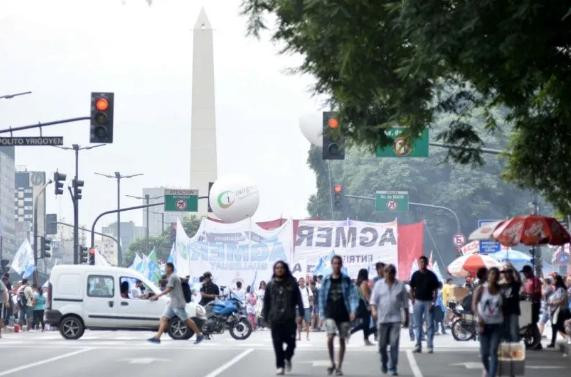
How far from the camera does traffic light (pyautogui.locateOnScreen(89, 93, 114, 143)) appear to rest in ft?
120

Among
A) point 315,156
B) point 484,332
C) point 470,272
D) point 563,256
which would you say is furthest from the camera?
point 315,156

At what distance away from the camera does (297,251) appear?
55.5 m

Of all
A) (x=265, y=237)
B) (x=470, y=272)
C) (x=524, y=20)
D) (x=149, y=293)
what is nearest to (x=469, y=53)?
(x=524, y=20)

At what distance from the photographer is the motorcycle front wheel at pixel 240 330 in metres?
39.7

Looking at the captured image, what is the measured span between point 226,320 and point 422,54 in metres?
21.7

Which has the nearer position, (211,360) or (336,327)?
(336,327)

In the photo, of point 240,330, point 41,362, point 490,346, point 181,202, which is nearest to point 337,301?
point 490,346

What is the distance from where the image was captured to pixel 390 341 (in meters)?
23.7

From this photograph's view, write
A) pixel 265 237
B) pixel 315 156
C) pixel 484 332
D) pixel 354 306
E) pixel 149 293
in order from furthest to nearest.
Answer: pixel 315 156 < pixel 265 237 < pixel 149 293 < pixel 354 306 < pixel 484 332

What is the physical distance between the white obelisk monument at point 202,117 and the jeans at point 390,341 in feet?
324

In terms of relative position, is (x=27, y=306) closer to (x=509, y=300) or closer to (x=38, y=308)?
(x=38, y=308)

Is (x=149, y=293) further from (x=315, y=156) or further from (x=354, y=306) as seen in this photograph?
(x=315, y=156)

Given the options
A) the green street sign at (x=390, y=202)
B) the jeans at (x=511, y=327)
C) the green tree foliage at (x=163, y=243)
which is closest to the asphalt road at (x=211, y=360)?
the jeans at (x=511, y=327)

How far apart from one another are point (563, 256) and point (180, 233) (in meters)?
24.1
